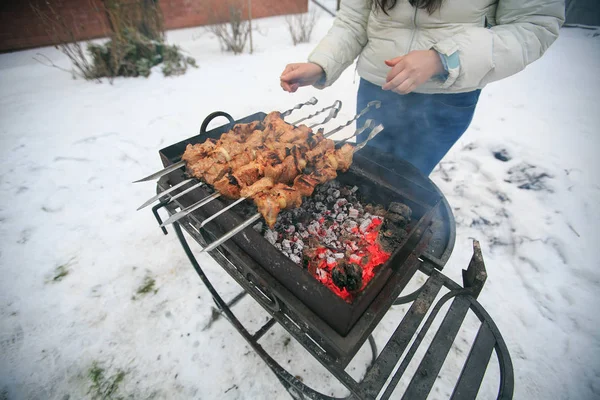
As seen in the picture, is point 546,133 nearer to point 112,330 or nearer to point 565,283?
point 565,283

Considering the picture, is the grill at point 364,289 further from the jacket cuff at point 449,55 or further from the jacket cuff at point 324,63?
the jacket cuff at point 324,63

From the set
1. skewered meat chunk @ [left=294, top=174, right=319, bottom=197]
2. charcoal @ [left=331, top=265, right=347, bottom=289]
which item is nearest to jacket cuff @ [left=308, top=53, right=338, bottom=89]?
skewered meat chunk @ [left=294, top=174, right=319, bottom=197]

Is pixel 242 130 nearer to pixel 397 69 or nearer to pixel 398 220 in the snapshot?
pixel 397 69

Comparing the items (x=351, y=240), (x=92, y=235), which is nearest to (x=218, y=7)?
(x=92, y=235)

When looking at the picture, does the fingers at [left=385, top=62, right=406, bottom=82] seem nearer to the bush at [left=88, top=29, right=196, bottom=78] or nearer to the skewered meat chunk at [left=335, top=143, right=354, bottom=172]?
the skewered meat chunk at [left=335, top=143, right=354, bottom=172]

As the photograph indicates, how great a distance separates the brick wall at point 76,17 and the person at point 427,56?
6402mm

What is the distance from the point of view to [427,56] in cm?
144

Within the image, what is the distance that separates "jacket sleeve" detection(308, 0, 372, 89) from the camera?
211 centimetres

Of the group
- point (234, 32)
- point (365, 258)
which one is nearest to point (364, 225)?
point (365, 258)

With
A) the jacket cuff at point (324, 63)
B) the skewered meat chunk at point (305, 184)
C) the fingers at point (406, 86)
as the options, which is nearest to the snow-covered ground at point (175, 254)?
the skewered meat chunk at point (305, 184)

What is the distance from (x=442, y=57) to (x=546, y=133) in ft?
15.3

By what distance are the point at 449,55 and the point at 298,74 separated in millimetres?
1018

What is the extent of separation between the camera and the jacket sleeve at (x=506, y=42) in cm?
146

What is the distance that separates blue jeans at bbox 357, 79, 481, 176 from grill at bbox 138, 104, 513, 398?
2.26ft
